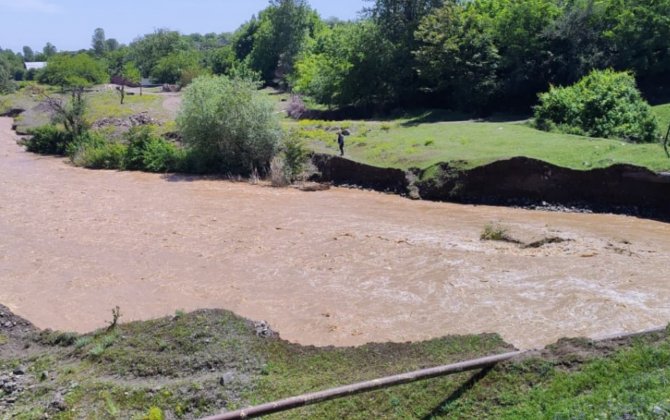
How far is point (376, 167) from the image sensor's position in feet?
90.8

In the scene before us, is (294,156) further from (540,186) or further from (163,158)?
(540,186)

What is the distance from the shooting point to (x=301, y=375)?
8.80m

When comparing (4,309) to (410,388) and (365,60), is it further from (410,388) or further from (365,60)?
(365,60)

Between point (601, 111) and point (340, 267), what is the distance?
17138 mm

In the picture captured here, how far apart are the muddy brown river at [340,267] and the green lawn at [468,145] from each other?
2.17 meters

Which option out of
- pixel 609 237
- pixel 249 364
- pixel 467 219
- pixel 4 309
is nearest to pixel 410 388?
pixel 249 364

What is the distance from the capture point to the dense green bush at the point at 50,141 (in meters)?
41.9

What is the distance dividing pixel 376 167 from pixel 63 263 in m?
13.1

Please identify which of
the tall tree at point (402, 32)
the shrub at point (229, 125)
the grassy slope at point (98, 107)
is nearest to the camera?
the shrub at point (229, 125)

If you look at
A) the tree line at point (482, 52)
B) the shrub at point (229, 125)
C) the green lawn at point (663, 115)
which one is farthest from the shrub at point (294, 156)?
the green lawn at point (663, 115)

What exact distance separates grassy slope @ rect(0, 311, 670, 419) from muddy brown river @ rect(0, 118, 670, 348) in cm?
354

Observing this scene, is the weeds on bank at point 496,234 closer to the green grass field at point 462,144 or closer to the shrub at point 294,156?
the green grass field at point 462,144

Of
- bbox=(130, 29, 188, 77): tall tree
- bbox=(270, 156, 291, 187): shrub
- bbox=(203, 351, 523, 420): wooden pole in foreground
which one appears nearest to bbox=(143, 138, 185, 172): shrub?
bbox=(270, 156, 291, 187): shrub

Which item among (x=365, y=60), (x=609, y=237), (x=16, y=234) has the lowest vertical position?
(x=16, y=234)
